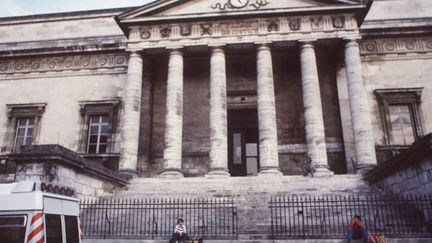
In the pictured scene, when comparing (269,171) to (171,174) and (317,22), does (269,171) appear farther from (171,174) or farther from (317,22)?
(317,22)

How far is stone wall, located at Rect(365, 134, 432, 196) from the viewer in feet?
35.1

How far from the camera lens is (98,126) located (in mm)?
21625

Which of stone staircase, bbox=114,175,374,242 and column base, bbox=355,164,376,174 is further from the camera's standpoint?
column base, bbox=355,164,376,174

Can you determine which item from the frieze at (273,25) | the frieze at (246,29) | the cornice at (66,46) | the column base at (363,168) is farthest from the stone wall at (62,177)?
the frieze at (273,25)

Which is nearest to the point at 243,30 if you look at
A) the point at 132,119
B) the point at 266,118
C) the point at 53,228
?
the point at 266,118

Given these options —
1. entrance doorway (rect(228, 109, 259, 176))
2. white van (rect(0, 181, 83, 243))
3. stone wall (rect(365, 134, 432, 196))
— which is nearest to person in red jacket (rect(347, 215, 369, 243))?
stone wall (rect(365, 134, 432, 196))

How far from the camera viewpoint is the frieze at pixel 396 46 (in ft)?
67.7

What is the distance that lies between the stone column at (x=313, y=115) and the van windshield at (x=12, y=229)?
12.7m

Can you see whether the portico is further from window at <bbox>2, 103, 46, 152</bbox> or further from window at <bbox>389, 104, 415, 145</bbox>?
window at <bbox>2, 103, 46, 152</bbox>

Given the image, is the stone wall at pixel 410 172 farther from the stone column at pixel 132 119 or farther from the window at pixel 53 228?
the stone column at pixel 132 119

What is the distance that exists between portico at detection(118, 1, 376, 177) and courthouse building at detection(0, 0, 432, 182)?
0.05m

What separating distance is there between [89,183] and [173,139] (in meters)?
5.15

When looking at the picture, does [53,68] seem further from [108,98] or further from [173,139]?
[173,139]

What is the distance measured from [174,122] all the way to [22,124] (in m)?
10.6
